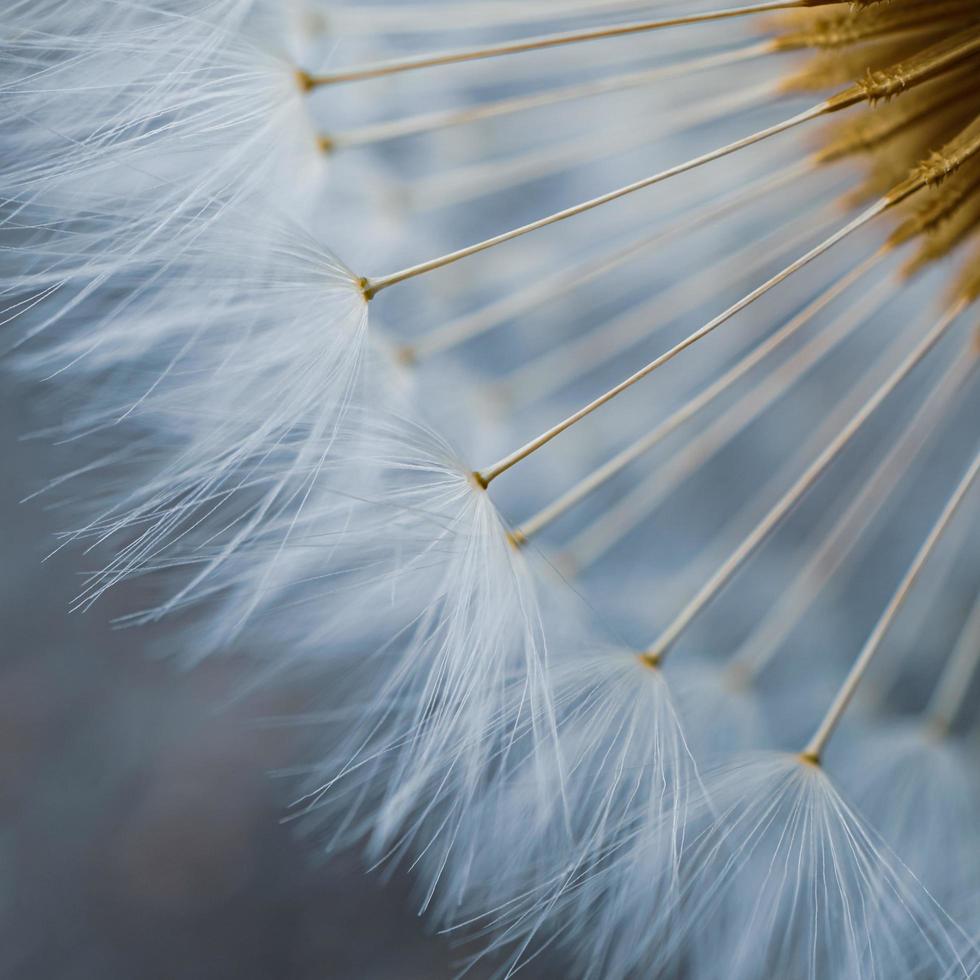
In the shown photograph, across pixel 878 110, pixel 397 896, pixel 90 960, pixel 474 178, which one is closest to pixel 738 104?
pixel 878 110

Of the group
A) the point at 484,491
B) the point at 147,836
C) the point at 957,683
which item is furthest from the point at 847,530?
the point at 147,836

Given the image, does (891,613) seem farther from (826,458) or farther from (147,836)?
(147,836)

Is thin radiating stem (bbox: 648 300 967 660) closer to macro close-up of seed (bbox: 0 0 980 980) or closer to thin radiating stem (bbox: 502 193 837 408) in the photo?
macro close-up of seed (bbox: 0 0 980 980)

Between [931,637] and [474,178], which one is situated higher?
A: [474,178]

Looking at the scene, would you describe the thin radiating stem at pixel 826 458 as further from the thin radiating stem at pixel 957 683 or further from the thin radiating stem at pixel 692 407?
the thin radiating stem at pixel 957 683

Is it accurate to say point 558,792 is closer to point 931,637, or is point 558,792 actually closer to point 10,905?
point 931,637

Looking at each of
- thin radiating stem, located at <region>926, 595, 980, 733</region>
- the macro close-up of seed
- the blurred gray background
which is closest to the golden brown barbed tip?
the macro close-up of seed

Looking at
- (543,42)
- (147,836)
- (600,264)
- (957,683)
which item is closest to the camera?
(543,42)

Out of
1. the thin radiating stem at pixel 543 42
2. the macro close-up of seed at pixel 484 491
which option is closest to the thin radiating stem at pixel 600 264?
the macro close-up of seed at pixel 484 491
